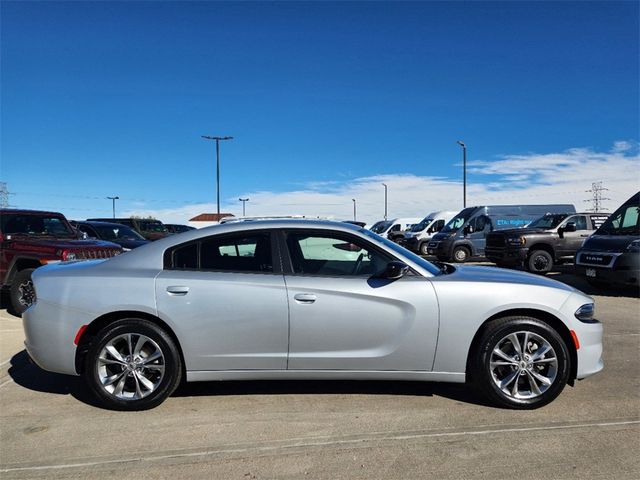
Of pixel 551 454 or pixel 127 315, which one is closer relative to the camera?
pixel 551 454

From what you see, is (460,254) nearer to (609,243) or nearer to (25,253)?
(609,243)

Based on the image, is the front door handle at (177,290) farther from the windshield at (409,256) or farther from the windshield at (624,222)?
the windshield at (624,222)

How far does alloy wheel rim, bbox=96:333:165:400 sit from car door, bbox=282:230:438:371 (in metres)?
1.07

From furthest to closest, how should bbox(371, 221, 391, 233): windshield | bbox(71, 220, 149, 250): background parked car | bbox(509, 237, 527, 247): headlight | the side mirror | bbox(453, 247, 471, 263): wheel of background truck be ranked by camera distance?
bbox(371, 221, 391, 233): windshield < bbox(453, 247, 471, 263): wheel of background truck < bbox(509, 237, 527, 247): headlight < bbox(71, 220, 149, 250): background parked car < the side mirror

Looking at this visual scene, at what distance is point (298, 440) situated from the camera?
337 cm

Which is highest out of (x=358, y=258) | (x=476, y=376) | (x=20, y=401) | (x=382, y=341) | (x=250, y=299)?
(x=358, y=258)

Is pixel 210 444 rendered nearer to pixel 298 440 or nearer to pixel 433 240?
pixel 298 440

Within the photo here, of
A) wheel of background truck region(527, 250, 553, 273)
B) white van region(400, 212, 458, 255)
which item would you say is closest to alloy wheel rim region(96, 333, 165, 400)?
wheel of background truck region(527, 250, 553, 273)

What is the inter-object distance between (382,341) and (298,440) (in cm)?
97

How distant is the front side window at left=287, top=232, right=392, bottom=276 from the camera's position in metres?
4.01

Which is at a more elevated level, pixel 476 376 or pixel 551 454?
pixel 476 376

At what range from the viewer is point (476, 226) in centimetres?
1870

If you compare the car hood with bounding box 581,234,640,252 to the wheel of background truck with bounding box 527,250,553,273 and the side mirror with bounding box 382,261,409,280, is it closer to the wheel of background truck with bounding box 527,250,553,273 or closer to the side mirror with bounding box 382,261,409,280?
the wheel of background truck with bounding box 527,250,553,273

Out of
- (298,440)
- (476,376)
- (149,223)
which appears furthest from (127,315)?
(149,223)
